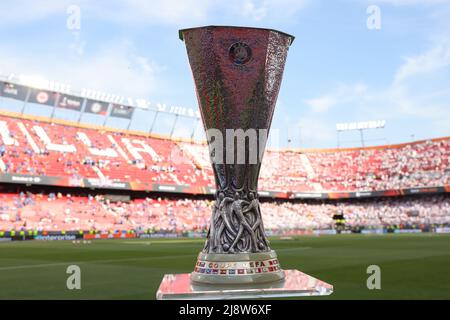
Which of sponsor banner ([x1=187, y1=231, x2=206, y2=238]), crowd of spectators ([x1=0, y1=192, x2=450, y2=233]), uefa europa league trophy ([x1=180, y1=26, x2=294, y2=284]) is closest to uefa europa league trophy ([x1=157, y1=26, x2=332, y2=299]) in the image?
uefa europa league trophy ([x1=180, y1=26, x2=294, y2=284])

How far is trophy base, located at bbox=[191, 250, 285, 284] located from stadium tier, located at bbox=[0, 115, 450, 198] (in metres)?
35.5

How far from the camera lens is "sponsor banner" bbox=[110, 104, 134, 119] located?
56463 millimetres

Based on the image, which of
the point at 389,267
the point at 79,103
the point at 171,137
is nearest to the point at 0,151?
the point at 79,103

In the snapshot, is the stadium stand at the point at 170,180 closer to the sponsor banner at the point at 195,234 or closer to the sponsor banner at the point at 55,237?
the sponsor banner at the point at 55,237

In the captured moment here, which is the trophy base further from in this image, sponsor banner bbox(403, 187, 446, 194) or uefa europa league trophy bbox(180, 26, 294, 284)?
sponsor banner bbox(403, 187, 446, 194)

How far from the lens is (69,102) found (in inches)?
2045

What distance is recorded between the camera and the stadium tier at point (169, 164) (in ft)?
141

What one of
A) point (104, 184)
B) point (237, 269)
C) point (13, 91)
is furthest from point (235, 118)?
point (13, 91)

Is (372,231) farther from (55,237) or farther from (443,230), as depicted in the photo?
(55,237)

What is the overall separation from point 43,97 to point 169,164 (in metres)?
15.4

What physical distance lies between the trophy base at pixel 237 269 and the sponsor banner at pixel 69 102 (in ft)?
158

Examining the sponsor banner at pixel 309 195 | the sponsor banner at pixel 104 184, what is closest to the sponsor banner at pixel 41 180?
the sponsor banner at pixel 104 184

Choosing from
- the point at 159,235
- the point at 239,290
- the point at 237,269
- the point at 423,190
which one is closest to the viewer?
the point at 239,290
